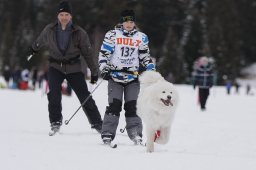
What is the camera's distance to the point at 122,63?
787 centimetres

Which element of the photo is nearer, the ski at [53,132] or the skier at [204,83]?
the ski at [53,132]

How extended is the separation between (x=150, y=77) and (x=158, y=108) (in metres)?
0.48

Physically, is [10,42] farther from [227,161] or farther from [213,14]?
[227,161]

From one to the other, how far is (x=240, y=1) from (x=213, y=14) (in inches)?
400

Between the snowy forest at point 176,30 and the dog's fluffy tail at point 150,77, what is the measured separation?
1764 inches

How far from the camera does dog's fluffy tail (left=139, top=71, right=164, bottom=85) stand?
727 cm

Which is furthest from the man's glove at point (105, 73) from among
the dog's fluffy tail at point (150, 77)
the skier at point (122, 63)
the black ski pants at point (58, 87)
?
the black ski pants at point (58, 87)

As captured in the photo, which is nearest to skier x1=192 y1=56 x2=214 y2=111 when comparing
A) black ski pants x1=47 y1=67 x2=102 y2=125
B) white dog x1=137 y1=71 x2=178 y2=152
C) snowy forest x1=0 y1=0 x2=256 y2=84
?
black ski pants x1=47 y1=67 x2=102 y2=125

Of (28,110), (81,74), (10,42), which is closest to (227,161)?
(81,74)

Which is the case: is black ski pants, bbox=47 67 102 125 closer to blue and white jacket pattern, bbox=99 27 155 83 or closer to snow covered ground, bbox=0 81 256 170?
snow covered ground, bbox=0 81 256 170

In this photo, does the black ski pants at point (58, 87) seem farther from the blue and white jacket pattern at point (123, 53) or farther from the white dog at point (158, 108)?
the white dog at point (158, 108)

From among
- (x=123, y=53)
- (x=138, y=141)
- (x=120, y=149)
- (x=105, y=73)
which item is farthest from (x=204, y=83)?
(x=120, y=149)

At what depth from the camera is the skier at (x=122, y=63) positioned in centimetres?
782

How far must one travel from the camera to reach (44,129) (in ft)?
33.4
